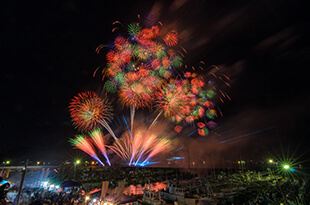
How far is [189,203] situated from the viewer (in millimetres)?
19609

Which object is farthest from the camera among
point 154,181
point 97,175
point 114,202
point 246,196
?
point 154,181

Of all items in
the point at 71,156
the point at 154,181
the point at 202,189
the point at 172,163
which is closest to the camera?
the point at 202,189

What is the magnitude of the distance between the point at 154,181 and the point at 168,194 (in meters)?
28.7

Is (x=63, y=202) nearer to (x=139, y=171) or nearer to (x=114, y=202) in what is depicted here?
(x=114, y=202)

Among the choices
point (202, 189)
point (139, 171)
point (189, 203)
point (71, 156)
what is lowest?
point (189, 203)

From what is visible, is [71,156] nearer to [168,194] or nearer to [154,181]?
[154,181]

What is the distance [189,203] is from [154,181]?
106 ft

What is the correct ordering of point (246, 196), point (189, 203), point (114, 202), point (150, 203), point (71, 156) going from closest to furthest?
point (114, 202) → point (150, 203) → point (189, 203) → point (246, 196) → point (71, 156)

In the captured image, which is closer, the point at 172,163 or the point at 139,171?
the point at 139,171

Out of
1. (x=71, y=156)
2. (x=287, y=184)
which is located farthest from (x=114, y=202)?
(x=71, y=156)

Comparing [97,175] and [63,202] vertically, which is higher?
[97,175]

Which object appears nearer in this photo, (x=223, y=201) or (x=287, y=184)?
(x=223, y=201)

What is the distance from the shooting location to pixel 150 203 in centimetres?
1780

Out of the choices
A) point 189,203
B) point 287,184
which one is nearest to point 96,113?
point 189,203
